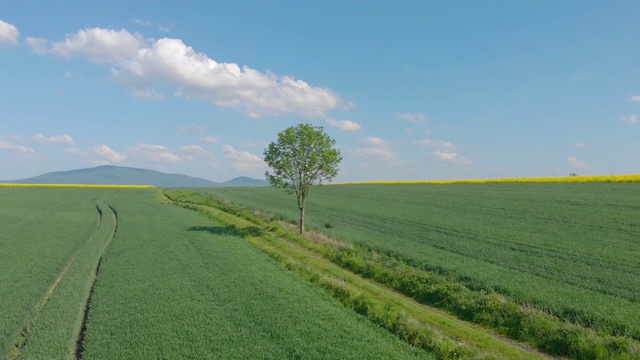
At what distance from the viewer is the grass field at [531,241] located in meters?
16.2

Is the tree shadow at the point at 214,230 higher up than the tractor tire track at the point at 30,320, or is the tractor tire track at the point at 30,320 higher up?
the tree shadow at the point at 214,230

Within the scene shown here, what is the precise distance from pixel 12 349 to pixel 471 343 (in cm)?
1586

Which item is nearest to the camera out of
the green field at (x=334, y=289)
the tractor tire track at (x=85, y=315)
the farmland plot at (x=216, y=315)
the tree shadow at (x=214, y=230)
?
the farmland plot at (x=216, y=315)

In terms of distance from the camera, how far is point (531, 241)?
25625 millimetres

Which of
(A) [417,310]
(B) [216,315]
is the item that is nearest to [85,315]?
(B) [216,315]

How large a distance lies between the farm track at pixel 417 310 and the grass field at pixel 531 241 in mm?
2575

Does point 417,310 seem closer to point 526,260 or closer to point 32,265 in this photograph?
point 526,260

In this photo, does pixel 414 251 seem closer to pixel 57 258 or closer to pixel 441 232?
pixel 441 232

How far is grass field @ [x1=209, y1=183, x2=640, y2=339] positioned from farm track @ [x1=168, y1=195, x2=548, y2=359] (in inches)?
101

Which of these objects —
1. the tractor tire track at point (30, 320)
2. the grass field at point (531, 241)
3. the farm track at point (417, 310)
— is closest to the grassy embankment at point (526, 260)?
the grass field at point (531, 241)

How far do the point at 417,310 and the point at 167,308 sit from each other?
10801 millimetres

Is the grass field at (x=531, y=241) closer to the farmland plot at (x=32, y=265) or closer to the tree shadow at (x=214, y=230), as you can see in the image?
the tree shadow at (x=214, y=230)

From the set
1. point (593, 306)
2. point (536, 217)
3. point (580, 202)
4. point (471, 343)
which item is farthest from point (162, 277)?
point (580, 202)

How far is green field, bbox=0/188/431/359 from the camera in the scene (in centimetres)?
1252
